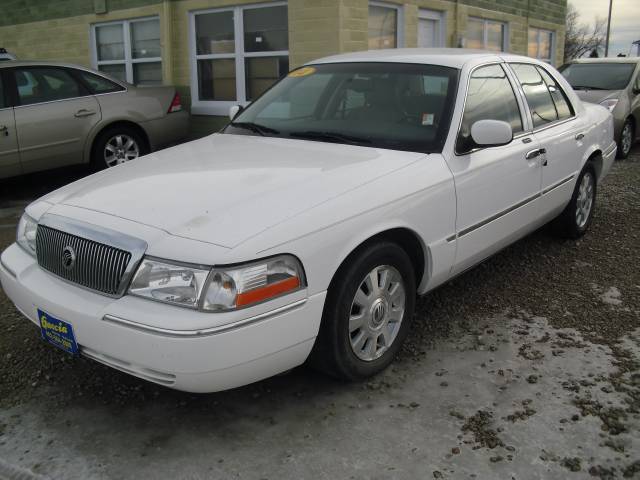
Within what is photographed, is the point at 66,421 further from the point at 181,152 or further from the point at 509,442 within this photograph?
the point at 509,442

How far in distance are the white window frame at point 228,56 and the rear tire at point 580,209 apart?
5568 millimetres

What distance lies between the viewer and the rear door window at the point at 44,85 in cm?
735

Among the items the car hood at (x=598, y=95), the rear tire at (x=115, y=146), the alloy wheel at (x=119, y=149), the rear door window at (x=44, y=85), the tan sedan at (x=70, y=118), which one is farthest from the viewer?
the car hood at (x=598, y=95)

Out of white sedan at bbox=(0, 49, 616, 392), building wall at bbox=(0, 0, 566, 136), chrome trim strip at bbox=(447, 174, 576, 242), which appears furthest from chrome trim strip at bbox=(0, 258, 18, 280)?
building wall at bbox=(0, 0, 566, 136)

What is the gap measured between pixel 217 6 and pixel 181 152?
701 centimetres

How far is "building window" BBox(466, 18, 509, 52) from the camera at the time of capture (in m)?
12.7

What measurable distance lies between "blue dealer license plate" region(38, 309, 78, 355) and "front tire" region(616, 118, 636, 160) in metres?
9.30

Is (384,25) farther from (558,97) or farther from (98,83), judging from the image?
(558,97)

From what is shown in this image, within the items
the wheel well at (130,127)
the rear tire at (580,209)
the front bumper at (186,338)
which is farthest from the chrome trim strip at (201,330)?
the wheel well at (130,127)

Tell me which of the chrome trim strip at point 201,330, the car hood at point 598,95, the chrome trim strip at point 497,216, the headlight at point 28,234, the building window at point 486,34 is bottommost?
the chrome trim strip at point 201,330

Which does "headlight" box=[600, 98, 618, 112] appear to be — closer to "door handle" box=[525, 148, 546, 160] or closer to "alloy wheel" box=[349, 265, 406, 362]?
"door handle" box=[525, 148, 546, 160]

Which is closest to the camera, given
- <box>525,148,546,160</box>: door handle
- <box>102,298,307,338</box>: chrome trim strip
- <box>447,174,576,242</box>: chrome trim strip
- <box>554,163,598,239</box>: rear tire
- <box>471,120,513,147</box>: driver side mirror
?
<box>102,298,307,338</box>: chrome trim strip

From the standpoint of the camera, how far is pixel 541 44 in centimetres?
1572

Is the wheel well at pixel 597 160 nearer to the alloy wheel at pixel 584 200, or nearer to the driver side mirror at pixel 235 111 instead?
the alloy wheel at pixel 584 200
